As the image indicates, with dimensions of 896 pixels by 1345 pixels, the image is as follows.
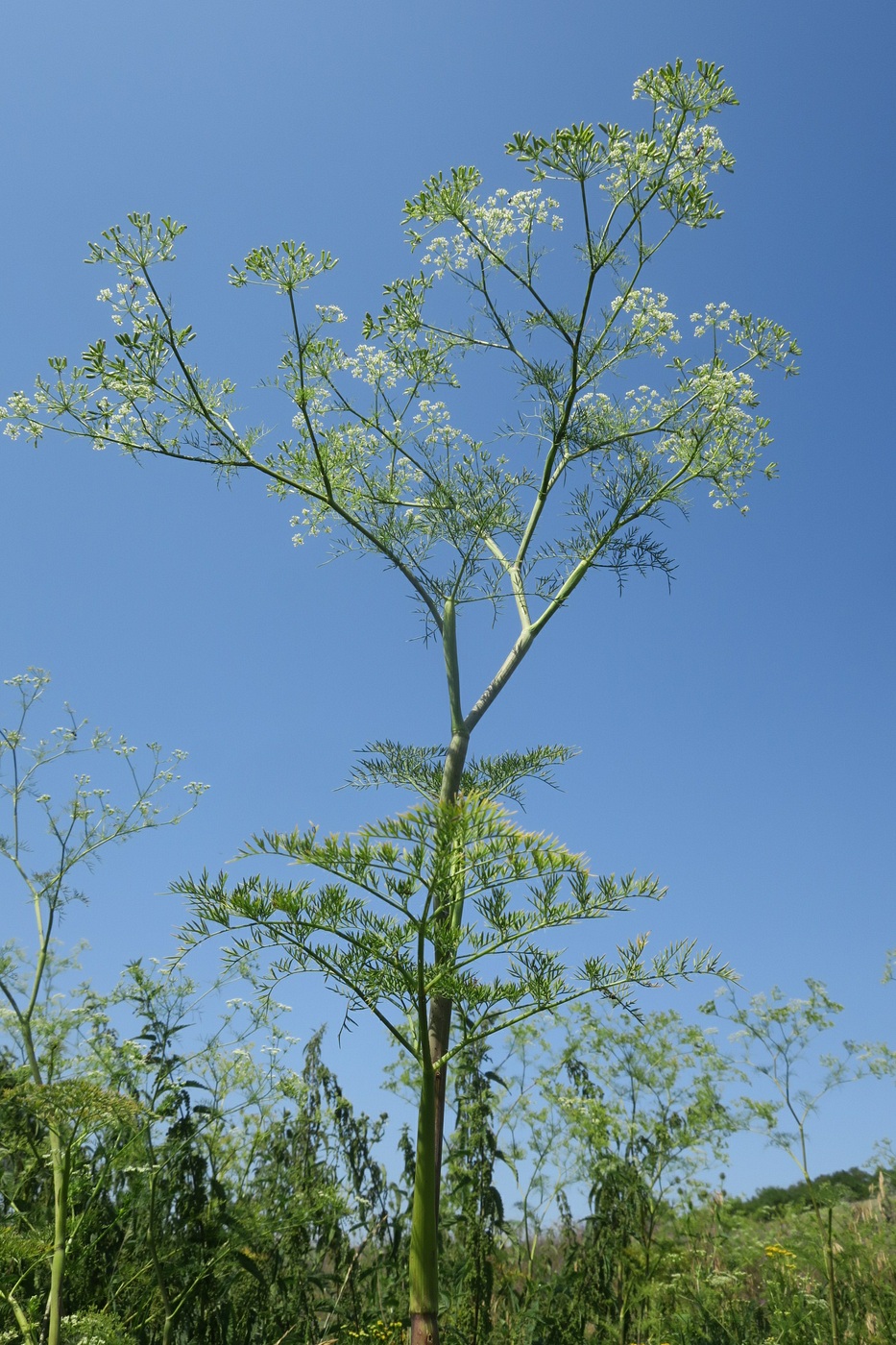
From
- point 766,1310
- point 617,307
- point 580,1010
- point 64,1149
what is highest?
point 617,307

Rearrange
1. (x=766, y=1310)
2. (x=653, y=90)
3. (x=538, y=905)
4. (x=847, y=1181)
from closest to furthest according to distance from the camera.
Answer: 1. (x=538, y=905)
2. (x=653, y=90)
3. (x=766, y=1310)
4. (x=847, y=1181)

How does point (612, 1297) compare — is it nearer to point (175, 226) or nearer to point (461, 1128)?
point (461, 1128)

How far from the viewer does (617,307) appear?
566 cm

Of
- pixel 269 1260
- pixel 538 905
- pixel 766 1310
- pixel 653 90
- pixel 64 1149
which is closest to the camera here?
pixel 538 905

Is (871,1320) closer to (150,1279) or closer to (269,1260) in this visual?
(269,1260)

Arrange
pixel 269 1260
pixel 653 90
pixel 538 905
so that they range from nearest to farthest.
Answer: pixel 538 905, pixel 269 1260, pixel 653 90

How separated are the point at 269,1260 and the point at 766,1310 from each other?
3.00 m

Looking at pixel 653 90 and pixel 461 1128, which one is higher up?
pixel 653 90

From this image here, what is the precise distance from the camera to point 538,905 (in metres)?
3.08

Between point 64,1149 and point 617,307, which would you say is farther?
point 617,307

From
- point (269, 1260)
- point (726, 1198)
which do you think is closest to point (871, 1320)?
point (726, 1198)

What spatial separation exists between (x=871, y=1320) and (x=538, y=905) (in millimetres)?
3123

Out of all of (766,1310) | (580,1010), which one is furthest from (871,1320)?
(580,1010)

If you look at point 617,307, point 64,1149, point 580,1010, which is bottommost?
point 64,1149
